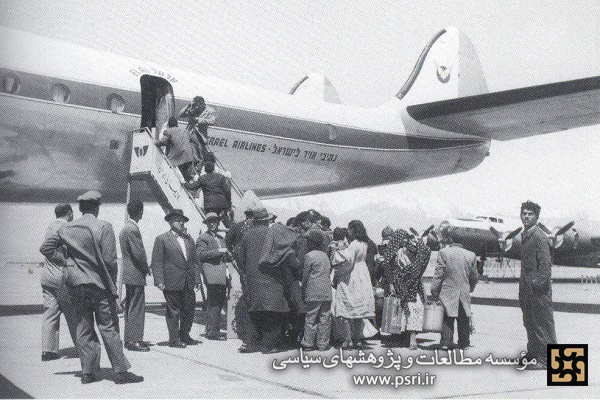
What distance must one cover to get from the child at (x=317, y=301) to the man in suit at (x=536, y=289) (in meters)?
2.25

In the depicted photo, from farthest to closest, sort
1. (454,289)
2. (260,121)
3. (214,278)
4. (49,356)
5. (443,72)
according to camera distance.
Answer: (443,72), (260,121), (214,278), (454,289), (49,356)

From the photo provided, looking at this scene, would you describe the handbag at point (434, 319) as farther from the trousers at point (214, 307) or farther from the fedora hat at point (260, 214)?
the trousers at point (214, 307)

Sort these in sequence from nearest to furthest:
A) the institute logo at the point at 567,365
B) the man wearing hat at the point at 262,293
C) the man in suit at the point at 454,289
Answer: the institute logo at the point at 567,365, the man wearing hat at the point at 262,293, the man in suit at the point at 454,289

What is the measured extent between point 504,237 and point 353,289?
719 inches

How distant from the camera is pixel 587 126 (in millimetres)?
14867

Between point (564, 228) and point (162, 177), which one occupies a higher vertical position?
point (162, 177)

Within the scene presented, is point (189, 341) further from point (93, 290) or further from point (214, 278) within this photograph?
point (93, 290)

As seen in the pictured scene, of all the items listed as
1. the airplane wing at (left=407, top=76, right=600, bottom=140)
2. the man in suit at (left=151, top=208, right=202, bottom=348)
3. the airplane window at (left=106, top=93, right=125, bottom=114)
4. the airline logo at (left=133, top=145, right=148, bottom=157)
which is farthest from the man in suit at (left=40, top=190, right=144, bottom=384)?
the airplane wing at (left=407, top=76, right=600, bottom=140)

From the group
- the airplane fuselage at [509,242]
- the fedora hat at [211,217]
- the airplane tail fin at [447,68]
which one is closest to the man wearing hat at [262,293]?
the fedora hat at [211,217]

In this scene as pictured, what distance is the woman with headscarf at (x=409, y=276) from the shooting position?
8.33m

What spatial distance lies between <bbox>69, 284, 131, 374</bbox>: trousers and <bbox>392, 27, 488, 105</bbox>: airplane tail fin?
47.7 feet

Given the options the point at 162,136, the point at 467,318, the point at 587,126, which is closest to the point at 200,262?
the point at 162,136

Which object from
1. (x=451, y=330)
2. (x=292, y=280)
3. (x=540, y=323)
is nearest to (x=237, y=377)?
(x=292, y=280)

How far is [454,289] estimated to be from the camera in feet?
27.8
